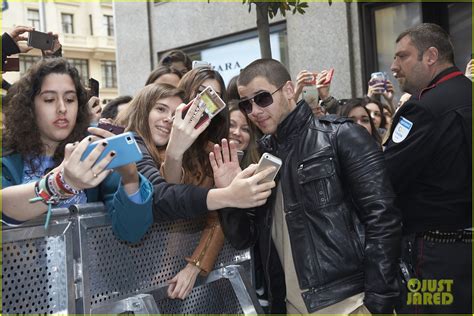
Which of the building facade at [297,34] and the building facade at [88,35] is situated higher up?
the building facade at [88,35]

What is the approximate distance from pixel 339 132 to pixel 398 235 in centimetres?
60

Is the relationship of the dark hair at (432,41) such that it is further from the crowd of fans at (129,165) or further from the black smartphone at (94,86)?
the black smartphone at (94,86)

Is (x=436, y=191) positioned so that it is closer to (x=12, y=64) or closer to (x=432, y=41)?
(x=432, y=41)

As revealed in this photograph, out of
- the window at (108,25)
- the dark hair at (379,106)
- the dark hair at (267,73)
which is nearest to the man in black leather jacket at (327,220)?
the dark hair at (267,73)

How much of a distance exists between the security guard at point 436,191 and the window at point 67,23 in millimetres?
37859

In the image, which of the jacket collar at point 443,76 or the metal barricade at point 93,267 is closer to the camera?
the metal barricade at point 93,267

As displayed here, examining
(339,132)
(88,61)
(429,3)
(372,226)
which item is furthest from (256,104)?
(88,61)

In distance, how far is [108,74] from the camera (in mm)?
40219

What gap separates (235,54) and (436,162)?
7.76 meters

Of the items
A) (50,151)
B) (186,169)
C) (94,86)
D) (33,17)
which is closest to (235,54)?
(94,86)

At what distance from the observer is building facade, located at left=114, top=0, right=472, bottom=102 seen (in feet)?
27.2

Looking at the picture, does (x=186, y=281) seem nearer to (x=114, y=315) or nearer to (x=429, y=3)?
(x=114, y=315)

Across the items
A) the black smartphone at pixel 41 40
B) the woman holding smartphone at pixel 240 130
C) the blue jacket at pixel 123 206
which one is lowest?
the blue jacket at pixel 123 206

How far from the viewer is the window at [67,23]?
3797cm
